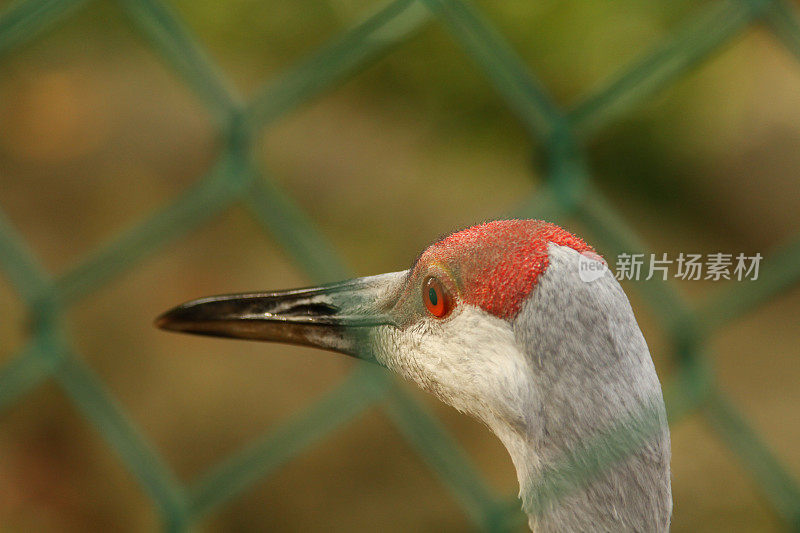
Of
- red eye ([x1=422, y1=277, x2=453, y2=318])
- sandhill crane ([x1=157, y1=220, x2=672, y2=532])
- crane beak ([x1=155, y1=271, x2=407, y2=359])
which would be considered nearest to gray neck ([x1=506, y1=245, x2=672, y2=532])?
sandhill crane ([x1=157, y1=220, x2=672, y2=532])

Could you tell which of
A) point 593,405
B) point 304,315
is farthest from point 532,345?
point 304,315

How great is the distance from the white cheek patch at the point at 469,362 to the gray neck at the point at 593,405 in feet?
0.09

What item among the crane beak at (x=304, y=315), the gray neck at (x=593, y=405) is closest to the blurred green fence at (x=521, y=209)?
the gray neck at (x=593, y=405)

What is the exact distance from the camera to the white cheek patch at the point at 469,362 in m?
1.22

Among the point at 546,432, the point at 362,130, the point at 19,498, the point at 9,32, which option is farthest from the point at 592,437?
the point at 362,130

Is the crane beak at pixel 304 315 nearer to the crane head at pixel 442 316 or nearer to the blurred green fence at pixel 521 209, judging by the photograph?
the crane head at pixel 442 316

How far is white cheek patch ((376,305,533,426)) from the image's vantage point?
4.00 feet

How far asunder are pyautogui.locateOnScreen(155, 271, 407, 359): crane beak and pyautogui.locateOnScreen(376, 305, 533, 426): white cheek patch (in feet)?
0.17

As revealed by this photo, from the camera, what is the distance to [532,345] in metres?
1.19

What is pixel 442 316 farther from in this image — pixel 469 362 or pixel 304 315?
pixel 304 315

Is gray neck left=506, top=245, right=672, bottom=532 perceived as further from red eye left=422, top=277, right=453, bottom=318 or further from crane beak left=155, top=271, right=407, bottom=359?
crane beak left=155, top=271, right=407, bottom=359

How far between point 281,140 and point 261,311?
206 cm

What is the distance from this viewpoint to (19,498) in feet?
9.03

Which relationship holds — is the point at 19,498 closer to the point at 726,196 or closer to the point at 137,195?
the point at 137,195
